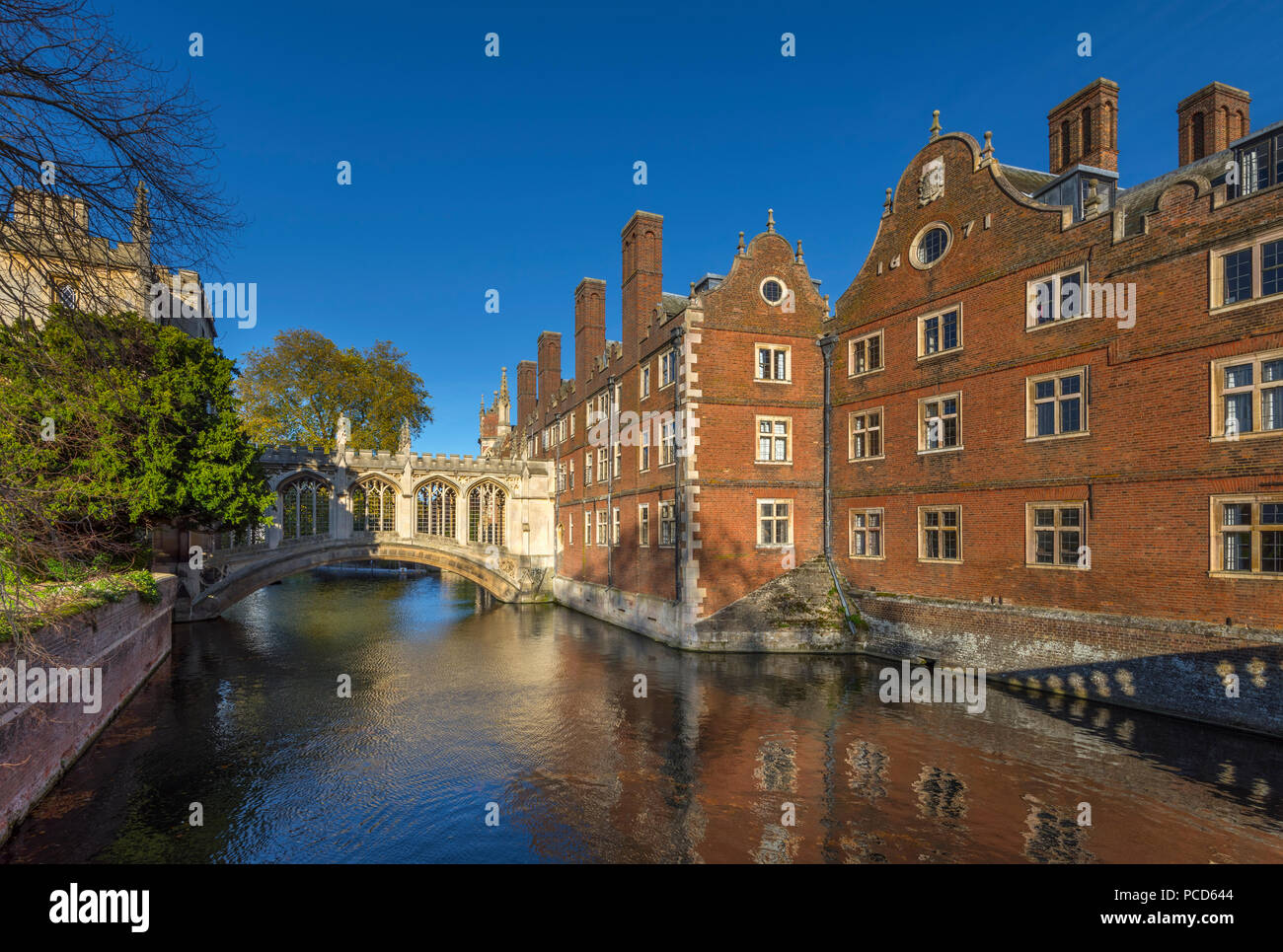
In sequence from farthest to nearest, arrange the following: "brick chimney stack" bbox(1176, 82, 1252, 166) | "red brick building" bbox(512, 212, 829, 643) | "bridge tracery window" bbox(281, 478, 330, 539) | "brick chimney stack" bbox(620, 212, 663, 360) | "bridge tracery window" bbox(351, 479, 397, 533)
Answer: "bridge tracery window" bbox(351, 479, 397, 533) < "bridge tracery window" bbox(281, 478, 330, 539) < "brick chimney stack" bbox(620, 212, 663, 360) < "red brick building" bbox(512, 212, 829, 643) < "brick chimney stack" bbox(1176, 82, 1252, 166)

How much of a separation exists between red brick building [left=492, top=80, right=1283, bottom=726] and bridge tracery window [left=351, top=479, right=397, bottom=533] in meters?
14.1

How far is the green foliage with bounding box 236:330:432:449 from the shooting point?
4262 centimetres

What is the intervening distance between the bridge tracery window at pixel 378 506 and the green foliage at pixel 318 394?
6.57 metres

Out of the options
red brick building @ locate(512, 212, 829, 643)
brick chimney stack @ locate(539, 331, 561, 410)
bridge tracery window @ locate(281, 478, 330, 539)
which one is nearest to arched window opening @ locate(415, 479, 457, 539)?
bridge tracery window @ locate(281, 478, 330, 539)

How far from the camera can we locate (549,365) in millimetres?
43750

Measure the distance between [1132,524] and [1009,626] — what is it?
4.17 m

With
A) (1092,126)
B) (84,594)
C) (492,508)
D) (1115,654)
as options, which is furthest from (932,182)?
(492,508)

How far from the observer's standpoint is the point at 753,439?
80.3 ft

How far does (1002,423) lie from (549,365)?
100ft

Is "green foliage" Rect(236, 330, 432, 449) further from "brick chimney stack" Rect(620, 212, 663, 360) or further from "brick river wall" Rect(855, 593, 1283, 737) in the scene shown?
"brick river wall" Rect(855, 593, 1283, 737)

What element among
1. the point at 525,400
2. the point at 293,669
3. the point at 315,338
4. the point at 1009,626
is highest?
the point at 315,338
